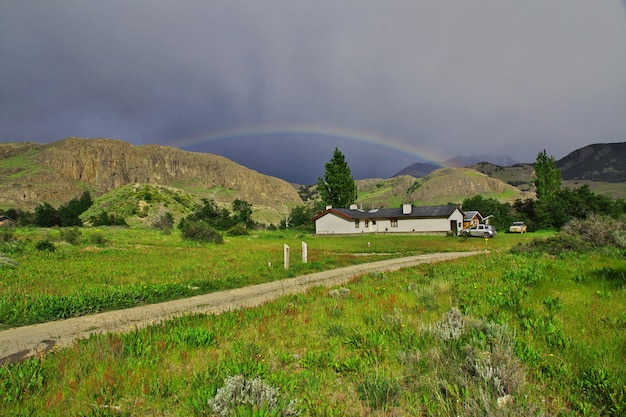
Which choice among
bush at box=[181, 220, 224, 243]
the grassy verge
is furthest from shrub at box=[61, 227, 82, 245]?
bush at box=[181, 220, 224, 243]

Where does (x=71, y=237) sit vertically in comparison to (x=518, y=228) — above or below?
above

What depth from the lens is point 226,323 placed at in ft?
23.1

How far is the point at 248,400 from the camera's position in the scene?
139 inches

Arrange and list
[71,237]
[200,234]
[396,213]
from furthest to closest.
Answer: [396,213], [200,234], [71,237]

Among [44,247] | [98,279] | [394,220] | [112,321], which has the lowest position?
[112,321]

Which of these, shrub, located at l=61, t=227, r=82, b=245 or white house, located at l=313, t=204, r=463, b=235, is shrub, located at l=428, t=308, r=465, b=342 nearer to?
shrub, located at l=61, t=227, r=82, b=245

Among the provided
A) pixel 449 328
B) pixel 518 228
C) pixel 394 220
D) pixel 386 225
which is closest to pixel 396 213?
pixel 394 220

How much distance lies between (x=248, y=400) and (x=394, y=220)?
64.0m

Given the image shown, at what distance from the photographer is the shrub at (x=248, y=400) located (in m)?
3.37

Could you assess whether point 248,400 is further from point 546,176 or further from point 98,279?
point 546,176

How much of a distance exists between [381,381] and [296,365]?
146 cm

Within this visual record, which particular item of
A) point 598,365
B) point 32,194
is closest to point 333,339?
point 598,365

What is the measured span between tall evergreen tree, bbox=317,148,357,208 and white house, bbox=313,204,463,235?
4.18 m

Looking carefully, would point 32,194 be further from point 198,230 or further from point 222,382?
point 222,382
